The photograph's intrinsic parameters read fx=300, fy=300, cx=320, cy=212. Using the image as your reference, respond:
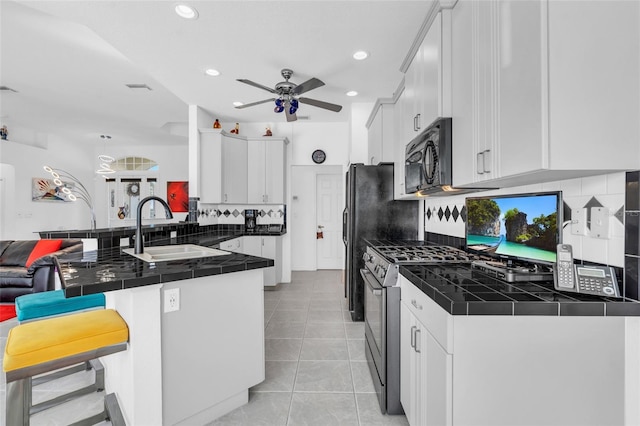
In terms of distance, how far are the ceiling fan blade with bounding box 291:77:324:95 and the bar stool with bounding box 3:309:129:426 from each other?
236cm

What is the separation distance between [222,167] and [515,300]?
166 inches

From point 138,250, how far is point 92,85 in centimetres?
320

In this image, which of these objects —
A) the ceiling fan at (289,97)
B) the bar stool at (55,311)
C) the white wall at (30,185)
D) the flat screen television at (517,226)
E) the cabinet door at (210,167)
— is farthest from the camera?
the white wall at (30,185)

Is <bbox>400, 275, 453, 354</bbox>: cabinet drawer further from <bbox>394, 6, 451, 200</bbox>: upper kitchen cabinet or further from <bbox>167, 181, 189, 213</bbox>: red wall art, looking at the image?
<bbox>167, 181, 189, 213</bbox>: red wall art

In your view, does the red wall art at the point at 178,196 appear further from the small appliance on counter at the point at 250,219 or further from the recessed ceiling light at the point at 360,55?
the recessed ceiling light at the point at 360,55

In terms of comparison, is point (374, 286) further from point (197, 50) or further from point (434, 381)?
point (197, 50)

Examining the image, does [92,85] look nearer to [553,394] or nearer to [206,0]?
[206,0]

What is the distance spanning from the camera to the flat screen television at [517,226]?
4.56 feet

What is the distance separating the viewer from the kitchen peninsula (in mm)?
1438

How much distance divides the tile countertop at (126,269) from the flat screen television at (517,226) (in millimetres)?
1354

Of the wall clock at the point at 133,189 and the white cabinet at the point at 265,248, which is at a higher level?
the wall clock at the point at 133,189

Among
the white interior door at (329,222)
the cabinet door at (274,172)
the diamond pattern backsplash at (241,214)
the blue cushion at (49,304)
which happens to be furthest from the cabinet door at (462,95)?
the white interior door at (329,222)

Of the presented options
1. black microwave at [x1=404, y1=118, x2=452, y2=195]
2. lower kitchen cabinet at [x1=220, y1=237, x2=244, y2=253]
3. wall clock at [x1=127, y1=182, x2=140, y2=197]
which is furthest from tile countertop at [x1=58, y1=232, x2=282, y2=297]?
wall clock at [x1=127, y1=182, x2=140, y2=197]

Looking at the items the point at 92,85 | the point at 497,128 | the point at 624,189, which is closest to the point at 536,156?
the point at 497,128
